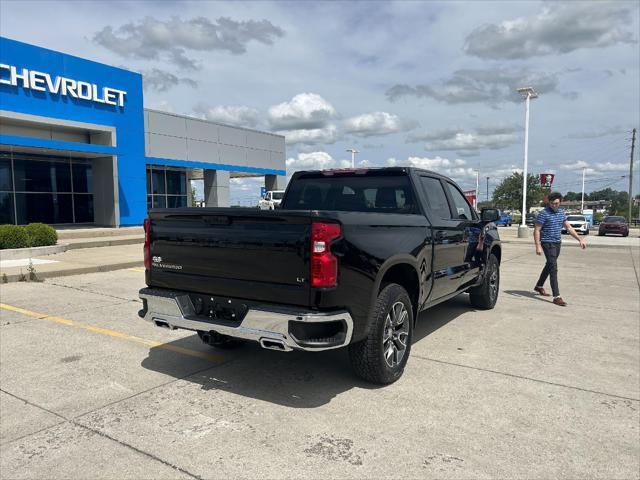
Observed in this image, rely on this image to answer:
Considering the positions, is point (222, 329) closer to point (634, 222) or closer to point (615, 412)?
point (615, 412)

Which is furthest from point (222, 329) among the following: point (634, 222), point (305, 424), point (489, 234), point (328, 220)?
point (634, 222)

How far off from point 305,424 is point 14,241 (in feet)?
40.7

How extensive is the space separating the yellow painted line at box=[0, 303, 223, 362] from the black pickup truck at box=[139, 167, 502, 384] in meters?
0.28

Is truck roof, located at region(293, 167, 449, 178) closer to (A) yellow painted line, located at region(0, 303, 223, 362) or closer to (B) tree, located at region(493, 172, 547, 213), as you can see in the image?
(A) yellow painted line, located at region(0, 303, 223, 362)

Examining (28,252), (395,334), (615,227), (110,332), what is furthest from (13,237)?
(615,227)

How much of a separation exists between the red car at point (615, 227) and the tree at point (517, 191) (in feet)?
153

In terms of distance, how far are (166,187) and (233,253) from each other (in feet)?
93.7

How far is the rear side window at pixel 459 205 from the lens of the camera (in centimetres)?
606

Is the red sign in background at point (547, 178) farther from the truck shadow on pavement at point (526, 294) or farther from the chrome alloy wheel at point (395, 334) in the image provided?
the chrome alloy wheel at point (395, 334)

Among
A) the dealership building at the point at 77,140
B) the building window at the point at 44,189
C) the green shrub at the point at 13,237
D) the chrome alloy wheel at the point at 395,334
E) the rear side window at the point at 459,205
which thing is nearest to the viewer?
the chrome alloy wheel at the point at 395,334

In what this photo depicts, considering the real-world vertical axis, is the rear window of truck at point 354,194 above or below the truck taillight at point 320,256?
above

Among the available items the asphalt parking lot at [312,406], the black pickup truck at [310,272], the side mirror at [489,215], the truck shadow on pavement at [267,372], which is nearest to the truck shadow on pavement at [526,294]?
the asphalt parking lot at [312,406]

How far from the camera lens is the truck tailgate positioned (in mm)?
3447

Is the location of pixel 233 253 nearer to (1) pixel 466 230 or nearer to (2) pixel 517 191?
(1) pixel 466 230
